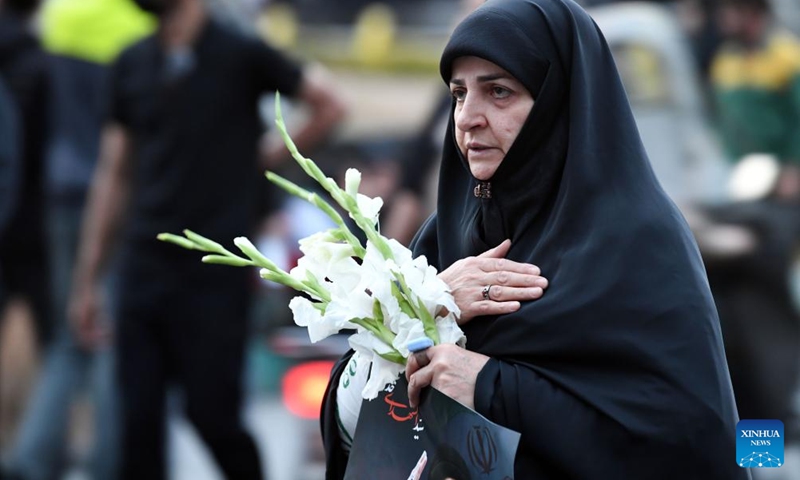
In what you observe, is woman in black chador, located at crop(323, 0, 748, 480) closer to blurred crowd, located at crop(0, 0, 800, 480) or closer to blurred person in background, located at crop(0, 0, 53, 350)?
blurred crowd, located at crop(0, 0, 800, 480)

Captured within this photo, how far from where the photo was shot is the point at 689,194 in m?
7.56

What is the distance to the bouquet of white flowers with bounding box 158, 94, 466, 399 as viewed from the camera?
3.04 metres

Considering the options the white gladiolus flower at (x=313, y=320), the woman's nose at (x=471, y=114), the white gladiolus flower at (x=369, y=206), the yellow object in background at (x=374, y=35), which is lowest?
the white gladiolus flower at (x=313, y=320)

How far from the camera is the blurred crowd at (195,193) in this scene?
5.81 meters

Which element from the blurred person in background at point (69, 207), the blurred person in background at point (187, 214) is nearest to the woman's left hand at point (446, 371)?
the blurred person in background at point (187, 214)

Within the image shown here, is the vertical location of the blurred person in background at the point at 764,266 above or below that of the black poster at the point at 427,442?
above

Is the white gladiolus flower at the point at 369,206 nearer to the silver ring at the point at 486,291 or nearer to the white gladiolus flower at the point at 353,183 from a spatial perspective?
the white gladiolus flower at the point at 353,183

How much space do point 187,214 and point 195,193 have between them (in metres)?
0.07

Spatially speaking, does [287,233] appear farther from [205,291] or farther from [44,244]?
[205,291]

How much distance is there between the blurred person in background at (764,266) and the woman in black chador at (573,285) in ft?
14.0

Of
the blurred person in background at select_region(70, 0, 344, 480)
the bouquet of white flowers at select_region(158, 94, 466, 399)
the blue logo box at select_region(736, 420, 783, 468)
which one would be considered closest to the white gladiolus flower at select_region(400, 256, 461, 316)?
the bouquet of white flowers at select_region(158, 94, 466, 399)

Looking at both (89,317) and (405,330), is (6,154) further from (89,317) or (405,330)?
(405,330)

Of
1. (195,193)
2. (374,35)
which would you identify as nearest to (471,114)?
(195,193)

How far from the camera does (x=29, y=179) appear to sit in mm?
7586
